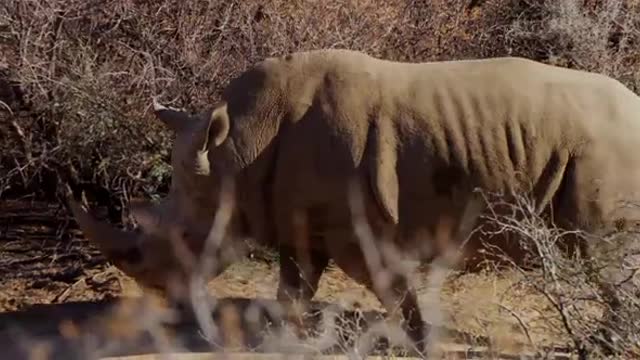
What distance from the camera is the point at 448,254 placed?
26.2ft

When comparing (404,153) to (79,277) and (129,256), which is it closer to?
(129,256)

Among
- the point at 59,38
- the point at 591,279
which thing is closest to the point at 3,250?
the point at 59,38

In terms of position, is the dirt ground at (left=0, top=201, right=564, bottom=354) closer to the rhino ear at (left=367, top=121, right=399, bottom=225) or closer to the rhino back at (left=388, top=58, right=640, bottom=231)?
the rhino ear at (left=367, top=121, right=399, bottom=225)

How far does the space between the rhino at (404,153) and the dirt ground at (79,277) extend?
760 mm

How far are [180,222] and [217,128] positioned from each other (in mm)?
706

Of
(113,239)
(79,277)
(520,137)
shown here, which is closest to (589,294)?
(520,137)

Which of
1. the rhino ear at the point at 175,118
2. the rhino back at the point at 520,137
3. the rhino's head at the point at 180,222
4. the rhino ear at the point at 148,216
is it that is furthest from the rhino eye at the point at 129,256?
the rhino back at the point at 520,137

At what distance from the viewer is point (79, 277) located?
35.9 ft

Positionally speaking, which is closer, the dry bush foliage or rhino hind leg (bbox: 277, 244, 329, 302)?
rhino hind leg (bbox: 277, 244, 329, 302)

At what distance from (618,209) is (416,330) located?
1.45m

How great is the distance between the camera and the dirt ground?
9422 mm

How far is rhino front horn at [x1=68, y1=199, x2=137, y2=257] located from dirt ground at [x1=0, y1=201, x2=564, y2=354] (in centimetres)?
152

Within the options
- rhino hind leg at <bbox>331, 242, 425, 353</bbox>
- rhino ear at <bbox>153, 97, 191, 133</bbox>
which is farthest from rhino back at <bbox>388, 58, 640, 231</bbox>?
rhino ear at <bbox>153, 97, 191, 133</bbox>

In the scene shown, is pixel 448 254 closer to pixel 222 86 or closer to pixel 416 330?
pixel 416 330
